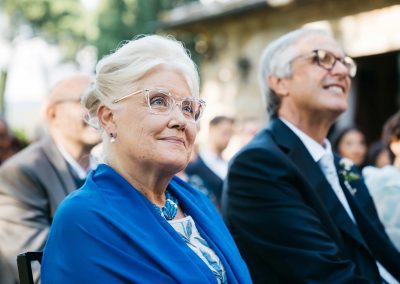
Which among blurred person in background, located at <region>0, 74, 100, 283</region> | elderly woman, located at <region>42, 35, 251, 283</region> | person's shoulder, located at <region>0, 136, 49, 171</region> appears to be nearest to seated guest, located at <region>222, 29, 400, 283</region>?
elderly woman, located at <region>42, 35, 251, 283</region>

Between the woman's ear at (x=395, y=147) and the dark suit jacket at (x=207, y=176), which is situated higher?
the woman's ear at (x=395, y=147)

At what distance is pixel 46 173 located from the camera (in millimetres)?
3533

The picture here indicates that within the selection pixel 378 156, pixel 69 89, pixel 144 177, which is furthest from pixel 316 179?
pixel 378 156

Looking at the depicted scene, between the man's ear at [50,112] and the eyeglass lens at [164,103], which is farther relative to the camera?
the man's ear at [50,112]

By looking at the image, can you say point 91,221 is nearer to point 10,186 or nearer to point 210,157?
point 10,186

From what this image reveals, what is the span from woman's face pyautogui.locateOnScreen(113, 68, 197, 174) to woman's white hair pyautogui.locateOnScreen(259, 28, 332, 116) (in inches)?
45.4

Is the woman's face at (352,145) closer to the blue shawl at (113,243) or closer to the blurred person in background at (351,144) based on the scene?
the blurred person in background at (351,144)

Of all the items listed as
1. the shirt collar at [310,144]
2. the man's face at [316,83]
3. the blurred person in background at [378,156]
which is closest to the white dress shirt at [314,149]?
the shirt collar at [310,144]

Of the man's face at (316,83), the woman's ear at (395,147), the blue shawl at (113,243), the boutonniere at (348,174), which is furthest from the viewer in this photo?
the woman's ear at (395,147)

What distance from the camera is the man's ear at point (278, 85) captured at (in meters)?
3.24

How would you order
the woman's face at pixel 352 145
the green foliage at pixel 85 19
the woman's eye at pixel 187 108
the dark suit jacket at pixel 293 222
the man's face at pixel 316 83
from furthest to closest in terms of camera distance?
the green foliage at pixel 85 19, the woman's face at pixel 352 145, the man's face at pixel 316 83, the dark suit jacket at pixel 293 222, the woman's eye at pixel 187 108

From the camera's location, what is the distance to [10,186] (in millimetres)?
3398

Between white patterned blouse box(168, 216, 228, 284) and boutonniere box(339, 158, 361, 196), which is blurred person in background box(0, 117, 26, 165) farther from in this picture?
white patterned blouse box(168, 216, 228, 284)

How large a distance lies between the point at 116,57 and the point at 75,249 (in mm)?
773
